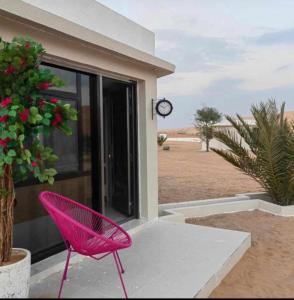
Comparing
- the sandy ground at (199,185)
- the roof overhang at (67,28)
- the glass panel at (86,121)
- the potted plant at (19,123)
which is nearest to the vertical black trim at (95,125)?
the glass panel at (86,121)

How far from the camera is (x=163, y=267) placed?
155 inches

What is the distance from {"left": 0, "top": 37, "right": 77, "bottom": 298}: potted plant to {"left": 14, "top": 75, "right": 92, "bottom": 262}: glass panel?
3.44ft

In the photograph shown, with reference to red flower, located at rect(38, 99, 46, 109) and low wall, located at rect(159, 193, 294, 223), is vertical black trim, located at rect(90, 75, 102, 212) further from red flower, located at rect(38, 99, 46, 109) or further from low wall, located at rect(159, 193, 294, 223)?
low wall, located at rect(159, 193, 294, 223)

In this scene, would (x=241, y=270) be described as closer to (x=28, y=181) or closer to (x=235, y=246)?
(x=235, y=246)

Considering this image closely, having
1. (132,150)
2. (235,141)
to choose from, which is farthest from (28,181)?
(235,141)

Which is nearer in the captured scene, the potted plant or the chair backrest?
the potted plant

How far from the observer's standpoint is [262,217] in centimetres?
755

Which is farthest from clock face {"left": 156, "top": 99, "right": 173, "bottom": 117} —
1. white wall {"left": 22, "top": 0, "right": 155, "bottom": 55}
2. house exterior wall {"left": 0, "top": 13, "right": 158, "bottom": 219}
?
white wall {"left": 22, "top": 0, "right": 155, "bottom": 55}

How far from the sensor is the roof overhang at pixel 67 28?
10.6ft

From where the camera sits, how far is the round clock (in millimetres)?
5900

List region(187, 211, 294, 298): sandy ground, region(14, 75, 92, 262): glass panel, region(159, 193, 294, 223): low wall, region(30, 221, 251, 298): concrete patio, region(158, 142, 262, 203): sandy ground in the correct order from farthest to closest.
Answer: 1. region(158, 142, 262, 203): sandy ground
2. region(159, 193, 294, 223): low wall
3. region(14, 75, 92, 262): glass panel
4. region(187, 211, 294, 298): sandy ground
5. region(30, 221, 251, 298): concrete patio

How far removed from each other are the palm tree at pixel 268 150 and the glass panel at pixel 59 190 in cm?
468

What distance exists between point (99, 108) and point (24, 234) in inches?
76.7

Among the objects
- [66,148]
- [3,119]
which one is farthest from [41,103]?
[66,148]
